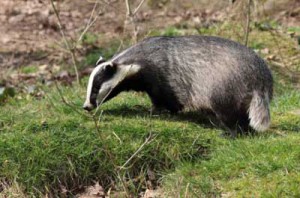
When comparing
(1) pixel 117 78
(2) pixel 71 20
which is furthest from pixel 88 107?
(2) pixel 71 20

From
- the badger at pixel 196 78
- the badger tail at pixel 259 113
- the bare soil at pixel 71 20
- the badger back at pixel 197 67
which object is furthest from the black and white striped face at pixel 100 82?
the bare soil at pixel 71 20

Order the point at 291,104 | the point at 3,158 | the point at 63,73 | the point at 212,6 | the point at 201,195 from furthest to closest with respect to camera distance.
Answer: the point at 212,6 → the point at 63,73 → the point at 291,104 → the point at 3,158 → the point at 201,195

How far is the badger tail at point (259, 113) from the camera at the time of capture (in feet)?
19.5

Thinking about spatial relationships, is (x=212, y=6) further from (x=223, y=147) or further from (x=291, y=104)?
(x=223, y=147)

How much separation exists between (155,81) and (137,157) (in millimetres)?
979

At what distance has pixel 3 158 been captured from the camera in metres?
5.75

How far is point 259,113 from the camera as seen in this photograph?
5.95 metres

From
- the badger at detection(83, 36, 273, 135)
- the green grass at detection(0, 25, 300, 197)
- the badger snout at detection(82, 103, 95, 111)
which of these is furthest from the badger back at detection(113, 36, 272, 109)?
the badger snout at detection(82, 103, 95, 111)

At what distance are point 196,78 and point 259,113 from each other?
2.36 ft

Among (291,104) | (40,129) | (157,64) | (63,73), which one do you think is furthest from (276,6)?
(40,129)

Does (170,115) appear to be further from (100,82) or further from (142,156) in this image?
(142,156)

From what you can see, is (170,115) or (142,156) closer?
(142,156)

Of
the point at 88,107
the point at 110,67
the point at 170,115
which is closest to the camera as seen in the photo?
the point at 88,107

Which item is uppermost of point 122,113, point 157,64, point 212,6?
point 157,64
